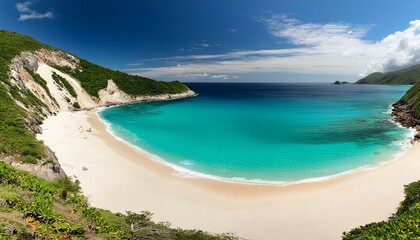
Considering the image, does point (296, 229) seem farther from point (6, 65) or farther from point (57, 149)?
point (6, 65)

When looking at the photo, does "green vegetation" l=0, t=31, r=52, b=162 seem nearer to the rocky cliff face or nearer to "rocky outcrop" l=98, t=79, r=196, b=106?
the rocky cliff face

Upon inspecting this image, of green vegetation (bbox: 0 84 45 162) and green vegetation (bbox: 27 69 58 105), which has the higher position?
green vegetation (bbox: 27 69 58 105)

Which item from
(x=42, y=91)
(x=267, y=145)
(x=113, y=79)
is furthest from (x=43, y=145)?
(x=113, y=79)

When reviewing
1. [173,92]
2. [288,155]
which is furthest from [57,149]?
[173,92]

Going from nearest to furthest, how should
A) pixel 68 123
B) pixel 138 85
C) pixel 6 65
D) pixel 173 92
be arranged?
pixel 68 123
pixel 6 65
pixel 138 85
pixel 173 92

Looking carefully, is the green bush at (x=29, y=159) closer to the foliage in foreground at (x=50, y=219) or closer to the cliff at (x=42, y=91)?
the cliff at (x=42, y=91)

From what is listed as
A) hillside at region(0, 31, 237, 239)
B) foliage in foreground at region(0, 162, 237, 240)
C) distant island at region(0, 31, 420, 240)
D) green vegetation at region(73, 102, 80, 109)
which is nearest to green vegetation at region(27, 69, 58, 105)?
hillside at region(0, 31, 237, 239)
